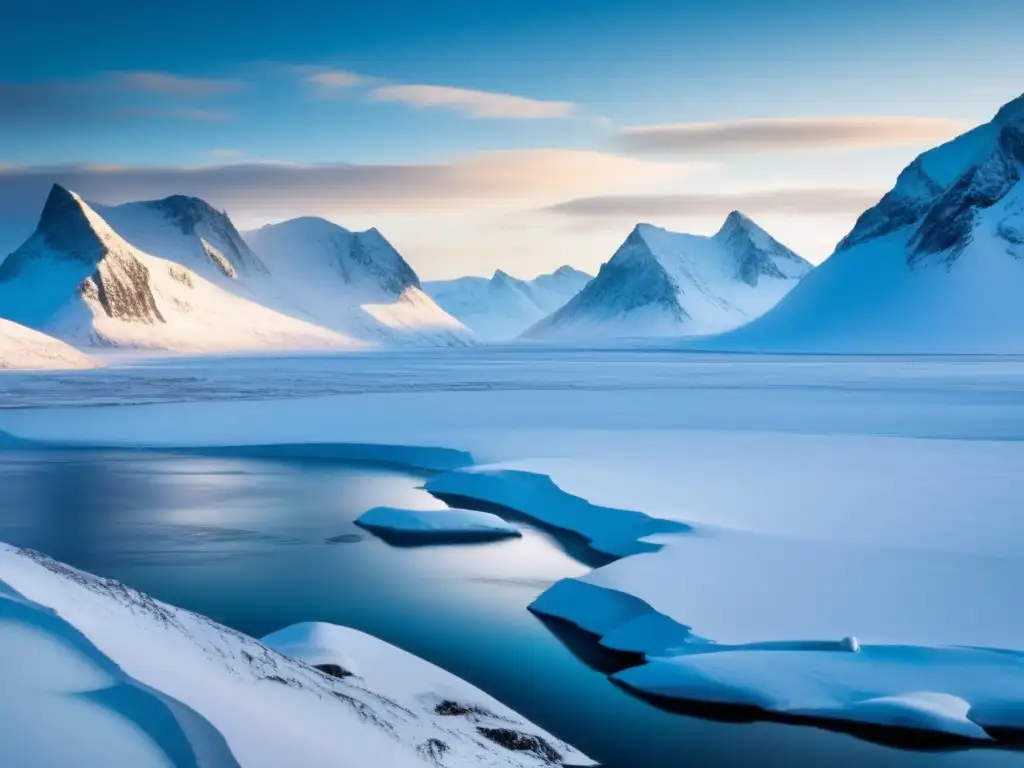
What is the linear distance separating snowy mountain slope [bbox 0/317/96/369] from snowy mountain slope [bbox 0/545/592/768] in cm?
7083

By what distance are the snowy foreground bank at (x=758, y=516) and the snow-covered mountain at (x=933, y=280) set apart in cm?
10741

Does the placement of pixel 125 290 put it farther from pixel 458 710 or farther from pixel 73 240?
pixel 458 710

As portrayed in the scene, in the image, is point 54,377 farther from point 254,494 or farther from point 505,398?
point 254,494

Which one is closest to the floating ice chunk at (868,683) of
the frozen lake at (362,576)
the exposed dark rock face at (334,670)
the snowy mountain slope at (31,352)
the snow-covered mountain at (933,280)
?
the frozen lake at (362,576)

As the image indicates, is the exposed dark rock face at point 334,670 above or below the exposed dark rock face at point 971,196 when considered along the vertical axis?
below

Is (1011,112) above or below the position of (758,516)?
above

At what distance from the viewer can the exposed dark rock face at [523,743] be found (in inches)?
364

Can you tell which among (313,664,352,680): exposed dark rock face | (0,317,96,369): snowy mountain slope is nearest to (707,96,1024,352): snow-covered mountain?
(0,317,96,369): snowy mountain slope

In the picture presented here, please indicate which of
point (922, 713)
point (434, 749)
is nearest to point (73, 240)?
point (922, 713)

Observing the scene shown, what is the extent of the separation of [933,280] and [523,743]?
554 ft

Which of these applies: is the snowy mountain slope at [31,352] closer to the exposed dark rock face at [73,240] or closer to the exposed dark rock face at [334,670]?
the exposed dark rock face at [334,670]

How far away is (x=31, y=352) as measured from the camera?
77688mm

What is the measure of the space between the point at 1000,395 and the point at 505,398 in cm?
2073

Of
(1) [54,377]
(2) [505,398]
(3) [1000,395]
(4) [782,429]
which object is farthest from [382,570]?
(1) [54,377]
